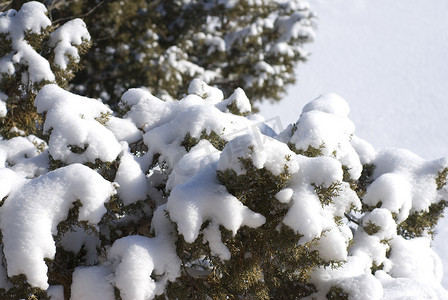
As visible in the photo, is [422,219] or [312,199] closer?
[312,199]

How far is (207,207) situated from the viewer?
2795 mm

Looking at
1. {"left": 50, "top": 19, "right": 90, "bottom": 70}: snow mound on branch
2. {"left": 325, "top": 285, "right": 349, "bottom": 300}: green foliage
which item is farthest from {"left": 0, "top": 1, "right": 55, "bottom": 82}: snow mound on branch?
{"left": 325, "top": 285, "right": 349, "bottom": 300}: green foliage

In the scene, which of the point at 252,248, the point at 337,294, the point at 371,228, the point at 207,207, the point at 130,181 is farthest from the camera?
the point at 371,228

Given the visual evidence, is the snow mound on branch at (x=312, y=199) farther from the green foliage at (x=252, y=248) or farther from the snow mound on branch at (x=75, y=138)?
the snow mound on branch at (x=75, y=138)

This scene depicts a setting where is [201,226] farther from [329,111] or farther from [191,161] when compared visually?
[329,111]

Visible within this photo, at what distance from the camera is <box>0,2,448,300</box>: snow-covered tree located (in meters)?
2.78

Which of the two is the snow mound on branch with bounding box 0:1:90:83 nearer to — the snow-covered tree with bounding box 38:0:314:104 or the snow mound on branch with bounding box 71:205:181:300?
the snow mound on branch with bounding box 71:205:181:300

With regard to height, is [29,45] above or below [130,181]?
above

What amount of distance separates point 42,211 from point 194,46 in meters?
7.31

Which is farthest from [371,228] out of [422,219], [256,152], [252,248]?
[256,152]

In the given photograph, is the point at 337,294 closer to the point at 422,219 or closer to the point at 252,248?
the point at 252,248

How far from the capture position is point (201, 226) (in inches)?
113

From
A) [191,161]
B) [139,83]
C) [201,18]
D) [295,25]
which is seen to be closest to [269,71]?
[295,25]

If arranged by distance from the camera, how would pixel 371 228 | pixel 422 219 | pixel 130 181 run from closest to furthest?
pixel 130 181 < pixel 371 228 < pixel 422 219
